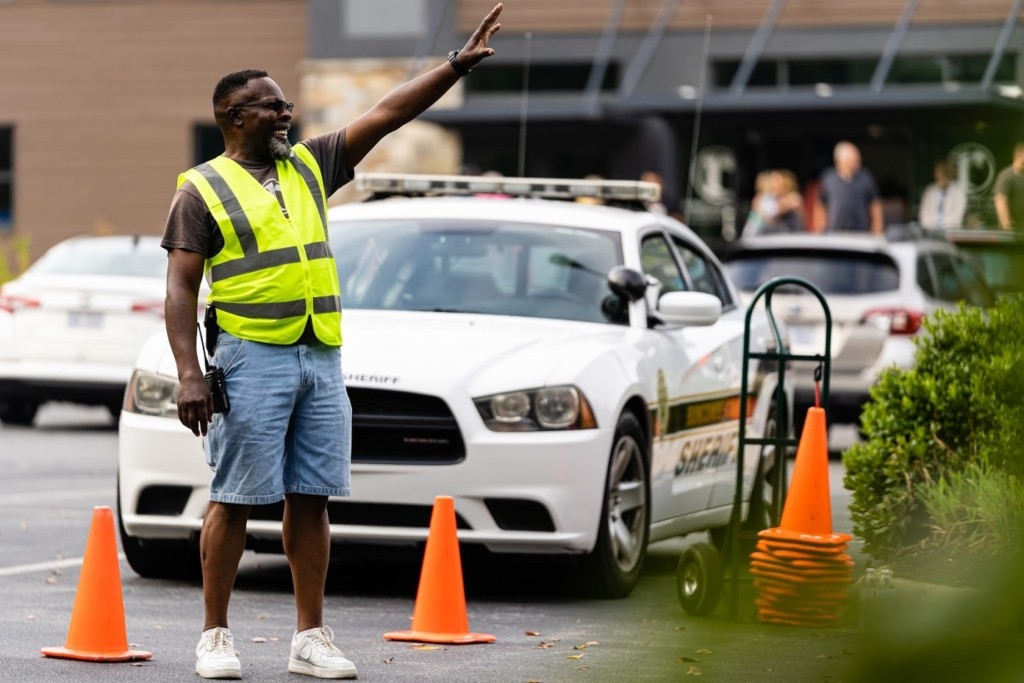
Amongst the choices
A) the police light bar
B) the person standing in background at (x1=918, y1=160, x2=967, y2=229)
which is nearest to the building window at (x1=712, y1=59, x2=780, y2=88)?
the person standing in background at (x1=918, y1=160, x2=967, y2=229)

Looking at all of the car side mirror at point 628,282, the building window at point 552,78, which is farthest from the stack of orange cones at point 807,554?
the building window at point 552,78

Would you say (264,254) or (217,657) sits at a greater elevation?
(264,254)

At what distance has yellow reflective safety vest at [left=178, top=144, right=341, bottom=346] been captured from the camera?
17.6 feet

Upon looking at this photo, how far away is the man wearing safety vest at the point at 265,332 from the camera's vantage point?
17.5 feet

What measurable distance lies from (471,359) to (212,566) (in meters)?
2.01

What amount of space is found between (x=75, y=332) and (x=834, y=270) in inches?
223

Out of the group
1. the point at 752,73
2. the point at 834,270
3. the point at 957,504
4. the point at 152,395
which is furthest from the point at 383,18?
the point at 957,504

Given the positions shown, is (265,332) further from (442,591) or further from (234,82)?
(442,591)

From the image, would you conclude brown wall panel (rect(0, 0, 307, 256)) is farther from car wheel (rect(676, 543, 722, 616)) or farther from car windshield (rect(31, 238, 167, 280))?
car wheel (rect(676, 543, 722, 616))

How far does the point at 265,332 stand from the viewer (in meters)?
5.42

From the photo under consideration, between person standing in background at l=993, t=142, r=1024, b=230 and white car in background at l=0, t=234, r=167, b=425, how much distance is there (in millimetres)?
14193

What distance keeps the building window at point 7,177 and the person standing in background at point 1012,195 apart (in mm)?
32754

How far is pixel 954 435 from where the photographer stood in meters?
6.95

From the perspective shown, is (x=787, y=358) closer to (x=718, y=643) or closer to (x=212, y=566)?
(x=212, y=566)
